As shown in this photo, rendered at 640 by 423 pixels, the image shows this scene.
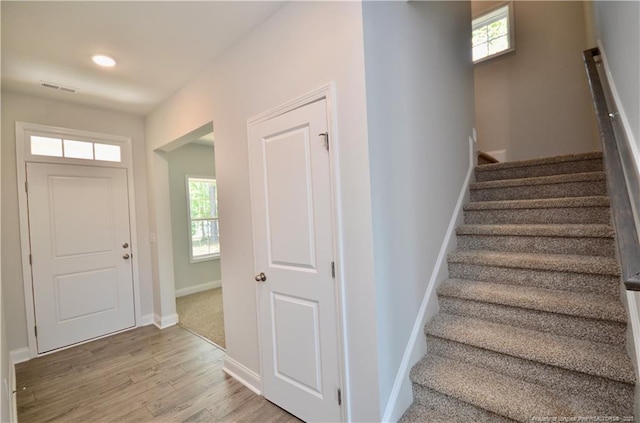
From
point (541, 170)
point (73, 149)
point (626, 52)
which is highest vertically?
point (73, 149)

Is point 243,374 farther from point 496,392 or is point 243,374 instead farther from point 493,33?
point 493,33

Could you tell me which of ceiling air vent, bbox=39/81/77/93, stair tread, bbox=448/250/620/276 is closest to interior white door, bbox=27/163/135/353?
ceiling air vent, bbox=39/81/77/93

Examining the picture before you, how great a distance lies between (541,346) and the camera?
5.08 feet

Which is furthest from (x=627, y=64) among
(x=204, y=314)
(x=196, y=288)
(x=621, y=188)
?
(x=196, y=288)

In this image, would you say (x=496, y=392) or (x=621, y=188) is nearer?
(x=621, y=188)

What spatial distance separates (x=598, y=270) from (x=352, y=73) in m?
1.84

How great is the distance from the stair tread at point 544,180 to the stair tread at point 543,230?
1.67 feet

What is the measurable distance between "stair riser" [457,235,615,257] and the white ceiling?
2345mm

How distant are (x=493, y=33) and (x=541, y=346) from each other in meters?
4.32

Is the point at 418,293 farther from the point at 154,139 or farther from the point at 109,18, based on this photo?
the point at 154,139

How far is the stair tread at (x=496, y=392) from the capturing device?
1353 millimetres

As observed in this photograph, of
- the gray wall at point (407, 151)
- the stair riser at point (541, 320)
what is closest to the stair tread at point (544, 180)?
the gray wall at point (407, 151)

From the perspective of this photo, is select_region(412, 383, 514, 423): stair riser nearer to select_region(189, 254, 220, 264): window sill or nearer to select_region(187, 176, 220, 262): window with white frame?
select_region(187, 176, 220, 262): window with white frame

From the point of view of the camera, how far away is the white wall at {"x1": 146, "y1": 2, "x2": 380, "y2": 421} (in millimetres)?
1509
